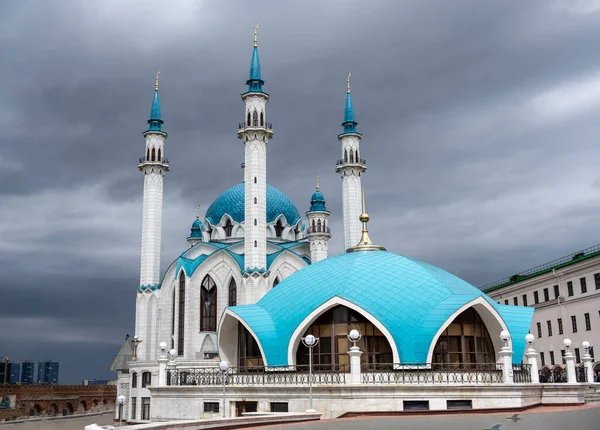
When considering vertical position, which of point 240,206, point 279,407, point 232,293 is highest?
point 240,206

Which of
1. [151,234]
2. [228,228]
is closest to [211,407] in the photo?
[151,234]

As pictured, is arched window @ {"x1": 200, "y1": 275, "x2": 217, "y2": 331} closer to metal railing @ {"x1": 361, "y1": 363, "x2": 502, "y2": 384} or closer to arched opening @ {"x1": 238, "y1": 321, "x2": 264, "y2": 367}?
arched opening @ {"x1": 238, "y1": 321, "x2": 264, "y2": 367}

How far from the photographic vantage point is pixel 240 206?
52.8 meters

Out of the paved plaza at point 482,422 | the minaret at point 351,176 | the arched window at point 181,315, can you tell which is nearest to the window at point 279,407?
the paved plaza at point 482,422

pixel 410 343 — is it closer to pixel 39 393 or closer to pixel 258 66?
pixel 258 66

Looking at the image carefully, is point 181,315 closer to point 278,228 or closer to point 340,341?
point 278,228

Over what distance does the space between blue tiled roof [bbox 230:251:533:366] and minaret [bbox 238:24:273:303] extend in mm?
11782

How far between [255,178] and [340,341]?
19151 millimetres

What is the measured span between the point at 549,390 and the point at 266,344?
35.2 ft

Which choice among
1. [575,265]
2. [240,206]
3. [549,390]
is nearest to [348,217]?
[240,206]

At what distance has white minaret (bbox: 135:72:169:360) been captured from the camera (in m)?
45.4

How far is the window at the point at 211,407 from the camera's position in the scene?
24.2m

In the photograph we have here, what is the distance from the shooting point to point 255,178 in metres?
43.0

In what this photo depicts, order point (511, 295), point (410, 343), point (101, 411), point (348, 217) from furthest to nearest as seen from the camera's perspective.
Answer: point (101, 411) → point (511, 295) → point (348, 217) → point (410, 343)
